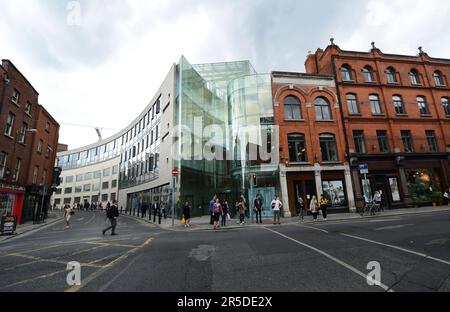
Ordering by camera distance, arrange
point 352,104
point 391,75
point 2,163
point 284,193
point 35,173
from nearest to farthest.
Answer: point 2,163 < point 284,193 < point 352,104 < point 391,75 < point 35,173

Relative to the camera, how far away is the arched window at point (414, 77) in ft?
80.0

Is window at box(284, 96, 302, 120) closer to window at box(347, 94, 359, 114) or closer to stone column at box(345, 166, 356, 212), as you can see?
window at box(347, 94, 359, 114)

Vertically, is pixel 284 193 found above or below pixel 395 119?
below

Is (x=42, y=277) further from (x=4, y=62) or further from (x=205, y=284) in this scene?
(x=4, y=62)

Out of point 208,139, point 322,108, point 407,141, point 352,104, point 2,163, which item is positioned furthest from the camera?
point 208,139

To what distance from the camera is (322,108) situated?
73.4ft

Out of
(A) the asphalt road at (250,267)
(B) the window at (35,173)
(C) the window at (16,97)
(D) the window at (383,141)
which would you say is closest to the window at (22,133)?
(C) the window at (16,97)

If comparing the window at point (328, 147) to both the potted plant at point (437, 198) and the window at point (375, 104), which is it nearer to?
the window at point (375, 104)

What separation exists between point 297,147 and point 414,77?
53.7 feet

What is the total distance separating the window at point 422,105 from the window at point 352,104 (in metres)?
7.26

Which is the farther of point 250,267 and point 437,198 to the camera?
Answer: point 437,198

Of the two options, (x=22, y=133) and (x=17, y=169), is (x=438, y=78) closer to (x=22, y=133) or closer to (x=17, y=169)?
(x=22, y=133)

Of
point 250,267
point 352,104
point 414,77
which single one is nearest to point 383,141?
point 352,104
